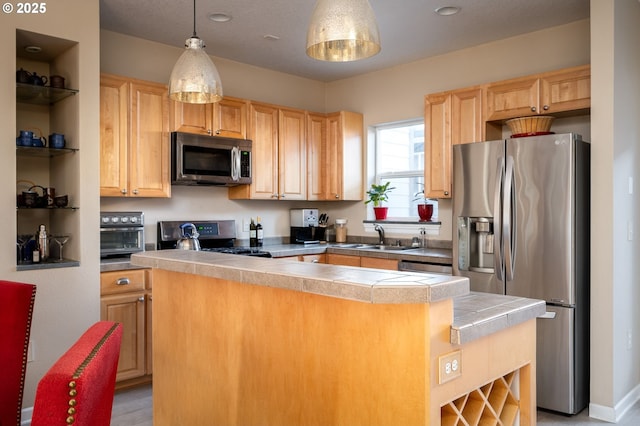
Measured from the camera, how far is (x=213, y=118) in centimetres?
441

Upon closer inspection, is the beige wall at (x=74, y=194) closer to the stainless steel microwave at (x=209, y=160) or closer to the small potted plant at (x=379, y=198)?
the stainless steel microwave at (x=209, y=160)

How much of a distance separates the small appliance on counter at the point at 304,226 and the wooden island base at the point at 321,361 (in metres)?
2.70

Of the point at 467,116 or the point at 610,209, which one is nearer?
the point at 610,209

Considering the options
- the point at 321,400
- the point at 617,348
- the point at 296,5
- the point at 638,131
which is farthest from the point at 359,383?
the point at 638,131

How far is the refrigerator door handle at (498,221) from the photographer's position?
138 inches

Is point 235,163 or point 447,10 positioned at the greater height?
point 447,10

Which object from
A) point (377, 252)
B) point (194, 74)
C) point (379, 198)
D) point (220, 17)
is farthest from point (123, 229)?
point (379, 198)

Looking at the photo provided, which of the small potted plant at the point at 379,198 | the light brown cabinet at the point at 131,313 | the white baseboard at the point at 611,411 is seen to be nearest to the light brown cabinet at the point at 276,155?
the small potted plant at the point at 379,198

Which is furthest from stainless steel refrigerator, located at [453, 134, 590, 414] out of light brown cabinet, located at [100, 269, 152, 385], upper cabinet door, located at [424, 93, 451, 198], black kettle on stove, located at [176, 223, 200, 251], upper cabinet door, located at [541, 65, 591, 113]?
light brown cabinet, located at [100, 269, 152, 385]

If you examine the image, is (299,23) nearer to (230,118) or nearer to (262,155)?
(230,118)

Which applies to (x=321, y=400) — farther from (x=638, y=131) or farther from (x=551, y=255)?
(x=638, y=131)

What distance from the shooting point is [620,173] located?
3309mm

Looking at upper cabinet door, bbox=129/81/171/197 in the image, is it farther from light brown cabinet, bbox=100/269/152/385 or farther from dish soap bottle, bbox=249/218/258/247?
dish soap bottle, bbox=249/218/258/247

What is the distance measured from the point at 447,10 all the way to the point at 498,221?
1559 mm
